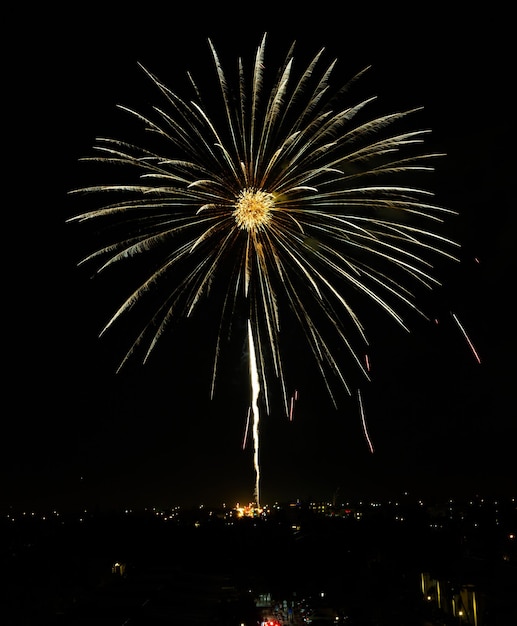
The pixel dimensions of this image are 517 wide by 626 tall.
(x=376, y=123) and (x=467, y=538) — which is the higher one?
(x=376, y=123)

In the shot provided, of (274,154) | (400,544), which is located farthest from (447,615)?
(274,154)

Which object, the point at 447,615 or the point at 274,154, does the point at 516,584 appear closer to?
the point at 447,615

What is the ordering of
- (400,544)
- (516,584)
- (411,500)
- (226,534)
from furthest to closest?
(411,500) → (226,534) → (400,544) → (516,584)

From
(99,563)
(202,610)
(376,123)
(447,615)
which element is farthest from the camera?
(99,563)

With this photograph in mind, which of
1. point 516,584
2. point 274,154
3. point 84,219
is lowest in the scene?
point 516,584

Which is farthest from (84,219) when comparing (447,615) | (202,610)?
(447,615)

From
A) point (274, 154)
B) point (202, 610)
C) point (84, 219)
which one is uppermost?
point (274, 154)

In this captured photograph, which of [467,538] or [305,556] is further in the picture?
[305,556]

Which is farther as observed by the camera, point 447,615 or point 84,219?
point 447,615

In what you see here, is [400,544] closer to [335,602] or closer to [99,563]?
[335,602]
